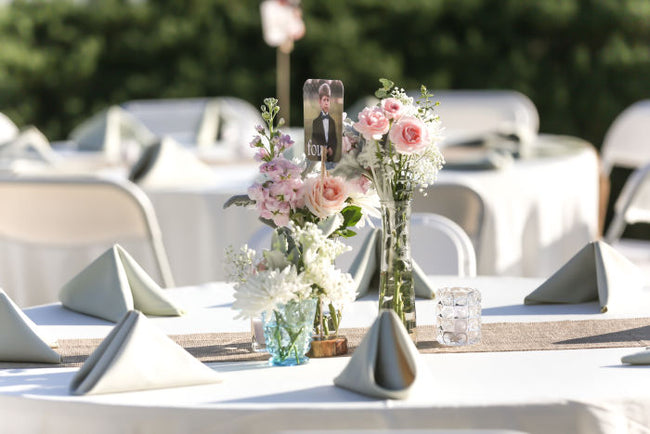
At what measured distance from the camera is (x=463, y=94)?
670 cm

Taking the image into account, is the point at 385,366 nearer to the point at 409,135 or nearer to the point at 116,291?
the point at 409,135

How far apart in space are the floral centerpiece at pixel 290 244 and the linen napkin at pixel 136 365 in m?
0.11

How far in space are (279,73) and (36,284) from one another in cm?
521

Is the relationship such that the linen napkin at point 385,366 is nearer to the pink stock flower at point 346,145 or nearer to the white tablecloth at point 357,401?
the white tablecloth at point 357,401

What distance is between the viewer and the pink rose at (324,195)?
1610mm

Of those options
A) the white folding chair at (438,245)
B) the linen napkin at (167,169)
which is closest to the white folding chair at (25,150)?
the linen napkin at (167,169)

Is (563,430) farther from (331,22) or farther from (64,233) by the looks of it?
(331,22)

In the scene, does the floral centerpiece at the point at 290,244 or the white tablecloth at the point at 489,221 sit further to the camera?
the white tablecloth at the point at 489,221

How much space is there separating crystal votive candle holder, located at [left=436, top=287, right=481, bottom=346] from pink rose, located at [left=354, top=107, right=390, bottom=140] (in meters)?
0.33

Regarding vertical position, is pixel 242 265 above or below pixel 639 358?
above

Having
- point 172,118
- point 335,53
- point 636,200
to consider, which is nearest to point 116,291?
point 636,200

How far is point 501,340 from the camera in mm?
1800

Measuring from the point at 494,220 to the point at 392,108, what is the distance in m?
2.13

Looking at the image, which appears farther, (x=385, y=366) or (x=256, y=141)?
(x=256, y=141)
